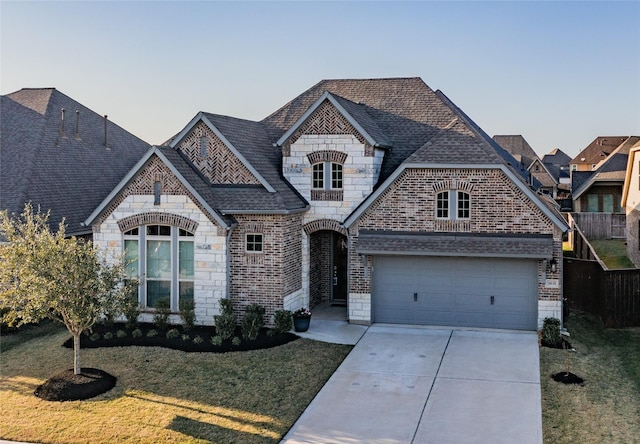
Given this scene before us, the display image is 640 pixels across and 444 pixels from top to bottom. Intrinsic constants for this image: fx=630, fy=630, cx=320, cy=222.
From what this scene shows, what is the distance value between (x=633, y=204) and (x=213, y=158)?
20099 millimetres

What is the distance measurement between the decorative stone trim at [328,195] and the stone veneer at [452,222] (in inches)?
59.9

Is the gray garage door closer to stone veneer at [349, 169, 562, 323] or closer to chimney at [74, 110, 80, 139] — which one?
stone veneer at [349, 169, 562, 323]

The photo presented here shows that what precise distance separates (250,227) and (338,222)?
123 inches

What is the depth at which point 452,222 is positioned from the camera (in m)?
18.9

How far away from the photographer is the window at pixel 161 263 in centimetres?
1911

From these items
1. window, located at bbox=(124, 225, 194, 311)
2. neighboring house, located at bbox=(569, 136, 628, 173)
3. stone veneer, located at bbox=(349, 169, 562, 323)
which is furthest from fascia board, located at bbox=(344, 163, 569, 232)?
neighboring house, located at bbox=(569, 136, 628, 173)

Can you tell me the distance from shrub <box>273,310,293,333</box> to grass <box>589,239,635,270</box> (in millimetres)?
17130

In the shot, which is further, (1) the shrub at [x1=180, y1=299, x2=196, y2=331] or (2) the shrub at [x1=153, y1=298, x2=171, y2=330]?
(2) the shrub at [x1=153, y1=298, x2=171, y2=330]

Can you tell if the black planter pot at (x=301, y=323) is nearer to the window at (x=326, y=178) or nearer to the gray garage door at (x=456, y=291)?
the gray garage door at (x=456, y=291)

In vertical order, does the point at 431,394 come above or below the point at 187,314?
below

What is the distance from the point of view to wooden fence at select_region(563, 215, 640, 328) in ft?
61.5

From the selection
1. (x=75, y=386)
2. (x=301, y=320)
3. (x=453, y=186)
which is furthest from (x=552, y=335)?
(x=75, y=386)

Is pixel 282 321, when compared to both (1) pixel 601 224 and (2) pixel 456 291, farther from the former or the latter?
(1) pixel 601 224

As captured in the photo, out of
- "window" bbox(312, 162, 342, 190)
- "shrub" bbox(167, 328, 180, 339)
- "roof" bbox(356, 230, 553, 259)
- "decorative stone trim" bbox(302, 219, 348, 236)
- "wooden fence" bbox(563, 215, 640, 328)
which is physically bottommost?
"shrub" bbox(167, 328, 180, 339)
